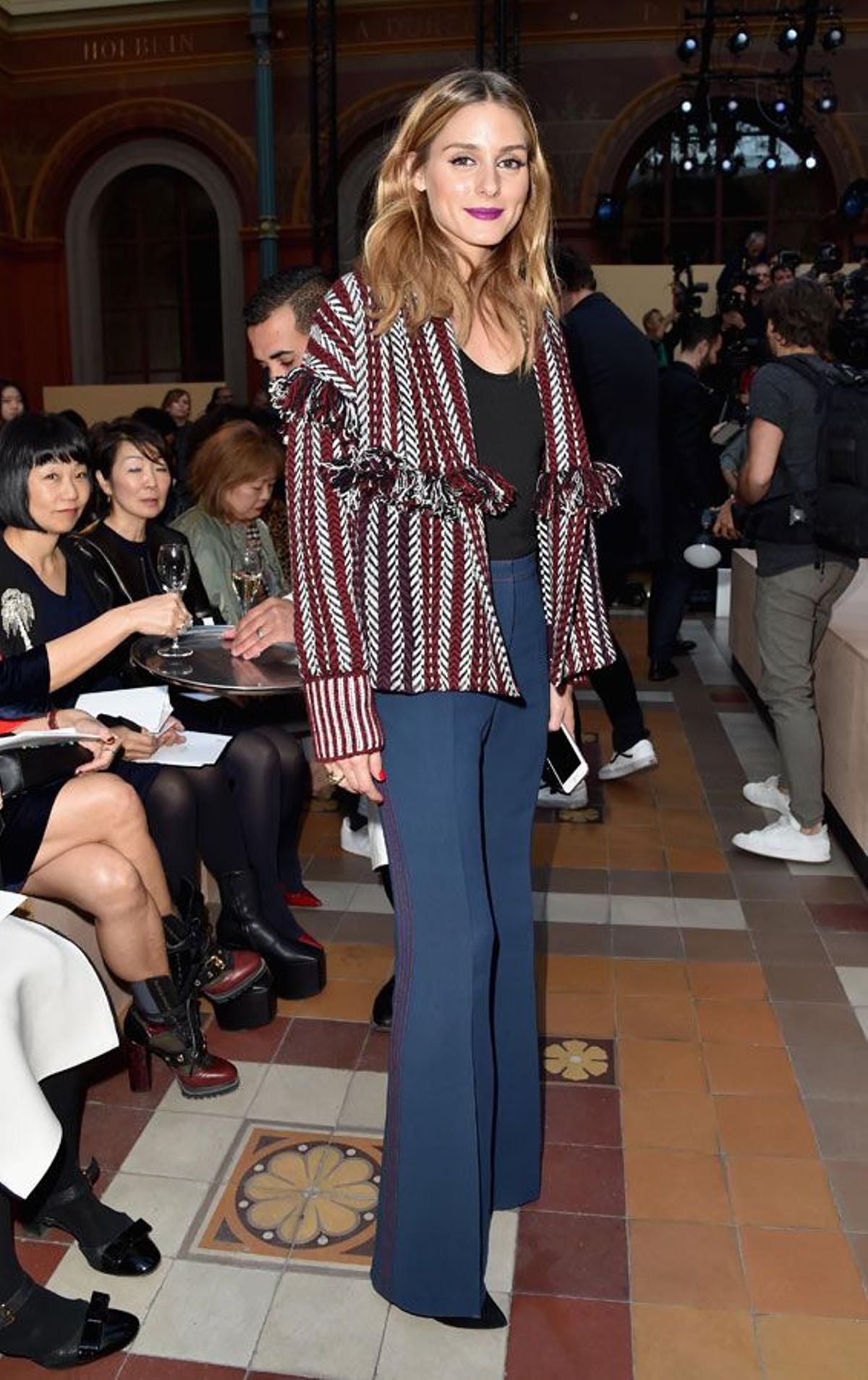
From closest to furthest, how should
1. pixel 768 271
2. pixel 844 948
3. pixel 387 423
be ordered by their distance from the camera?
pixel 387 423 < pixel 844 948 < pixel 768 271

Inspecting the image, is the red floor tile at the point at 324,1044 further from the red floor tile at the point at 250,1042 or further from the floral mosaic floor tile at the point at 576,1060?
the floral mosaic floor tile at the point at 576,1060

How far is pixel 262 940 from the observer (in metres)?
2.85

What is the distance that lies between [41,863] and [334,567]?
3.45ft

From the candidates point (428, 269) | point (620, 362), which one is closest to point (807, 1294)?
point (428, 269)

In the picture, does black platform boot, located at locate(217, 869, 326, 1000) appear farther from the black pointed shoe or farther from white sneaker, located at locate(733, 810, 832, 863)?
white sneaker, located at locate(733, 810, 832, 863)

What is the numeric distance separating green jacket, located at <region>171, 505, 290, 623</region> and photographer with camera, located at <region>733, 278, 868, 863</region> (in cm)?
141

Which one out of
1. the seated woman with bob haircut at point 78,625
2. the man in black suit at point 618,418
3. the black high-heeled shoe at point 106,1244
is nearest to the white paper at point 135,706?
the seated woman with bob haircut at point 78,625

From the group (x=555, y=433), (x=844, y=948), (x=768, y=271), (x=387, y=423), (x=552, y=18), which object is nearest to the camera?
(x=387, y=423)

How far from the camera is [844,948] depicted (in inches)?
123

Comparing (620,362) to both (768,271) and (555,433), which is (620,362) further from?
(768,271)

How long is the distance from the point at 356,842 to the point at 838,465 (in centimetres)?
179

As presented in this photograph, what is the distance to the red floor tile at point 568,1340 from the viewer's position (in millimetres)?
1757

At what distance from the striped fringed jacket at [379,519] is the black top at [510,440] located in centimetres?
4

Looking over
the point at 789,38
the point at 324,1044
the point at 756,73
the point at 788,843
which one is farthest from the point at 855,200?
the point at 324,1044
